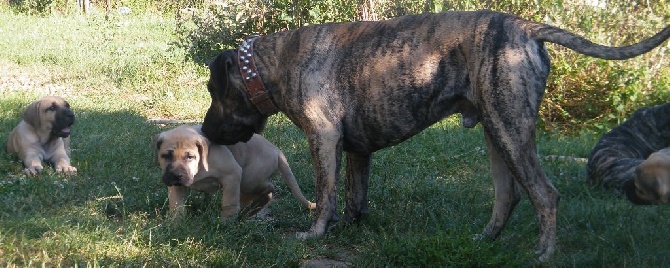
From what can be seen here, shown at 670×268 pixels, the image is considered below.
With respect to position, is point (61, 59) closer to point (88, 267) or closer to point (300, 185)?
point (300, 185)

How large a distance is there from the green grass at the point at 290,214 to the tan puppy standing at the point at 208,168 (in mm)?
148

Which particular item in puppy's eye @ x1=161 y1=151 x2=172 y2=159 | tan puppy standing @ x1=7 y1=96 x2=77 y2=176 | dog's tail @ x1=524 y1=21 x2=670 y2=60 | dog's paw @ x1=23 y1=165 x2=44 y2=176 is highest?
dog's tail @ x1=524 y1=21 x2=670 y2=60

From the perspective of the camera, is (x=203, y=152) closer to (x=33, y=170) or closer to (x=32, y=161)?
(x=33, y=170)

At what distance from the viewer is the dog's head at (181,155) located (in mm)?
5637

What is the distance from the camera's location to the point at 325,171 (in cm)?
570

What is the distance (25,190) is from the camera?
6402 mm

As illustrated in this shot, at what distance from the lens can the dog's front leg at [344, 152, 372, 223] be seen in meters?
6.12

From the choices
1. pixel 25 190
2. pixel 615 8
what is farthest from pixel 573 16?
pixel 25 190

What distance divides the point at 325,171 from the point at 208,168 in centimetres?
85

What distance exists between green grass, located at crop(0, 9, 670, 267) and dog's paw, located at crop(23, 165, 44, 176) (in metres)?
0.16

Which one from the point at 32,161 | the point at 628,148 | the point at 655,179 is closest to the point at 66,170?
the point at 32,161

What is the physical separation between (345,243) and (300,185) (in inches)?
63.8

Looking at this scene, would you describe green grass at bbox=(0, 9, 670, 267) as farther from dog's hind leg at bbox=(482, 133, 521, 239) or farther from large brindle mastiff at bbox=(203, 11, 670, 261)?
large brindle mastiff at bbox=(203, 11, 670, 261)

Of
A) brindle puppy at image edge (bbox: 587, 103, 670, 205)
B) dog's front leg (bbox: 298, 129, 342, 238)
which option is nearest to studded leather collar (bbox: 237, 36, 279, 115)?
dog's front leg (bbox: 298, 129, 342, 238)
